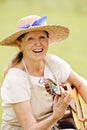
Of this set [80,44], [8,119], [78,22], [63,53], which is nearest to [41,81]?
[8,119]

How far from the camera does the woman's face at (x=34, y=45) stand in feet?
8.92

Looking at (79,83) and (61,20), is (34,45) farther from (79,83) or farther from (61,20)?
(61,20)

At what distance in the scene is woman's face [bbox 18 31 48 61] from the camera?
2719 millimetres

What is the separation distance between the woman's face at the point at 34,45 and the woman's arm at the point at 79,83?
12.8 inches

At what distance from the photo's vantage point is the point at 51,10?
27.5ft

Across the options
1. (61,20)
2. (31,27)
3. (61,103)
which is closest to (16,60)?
(31,27)

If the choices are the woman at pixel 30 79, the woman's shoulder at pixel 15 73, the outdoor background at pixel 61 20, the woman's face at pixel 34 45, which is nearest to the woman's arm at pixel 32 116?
the woman at pixel 30 79

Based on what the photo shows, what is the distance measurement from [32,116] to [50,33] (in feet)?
1.80

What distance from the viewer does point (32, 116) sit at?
2.62 meters

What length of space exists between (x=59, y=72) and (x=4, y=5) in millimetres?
5802

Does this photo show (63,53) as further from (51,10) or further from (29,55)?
(29,55)

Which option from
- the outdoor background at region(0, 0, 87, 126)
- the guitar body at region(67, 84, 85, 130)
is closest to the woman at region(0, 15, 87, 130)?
the guitar body at region(67, 84, 85, 130)

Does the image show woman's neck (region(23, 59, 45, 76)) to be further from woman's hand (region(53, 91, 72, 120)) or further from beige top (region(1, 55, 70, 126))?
woman's hand (region(53, 91, 72, 120))

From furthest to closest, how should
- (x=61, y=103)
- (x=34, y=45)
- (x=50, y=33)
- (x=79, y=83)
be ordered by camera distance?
1. (x=79, y=83)
2. (x=50, y=33)
3. (x=34, y=45)
4. (x=61, y=103)
